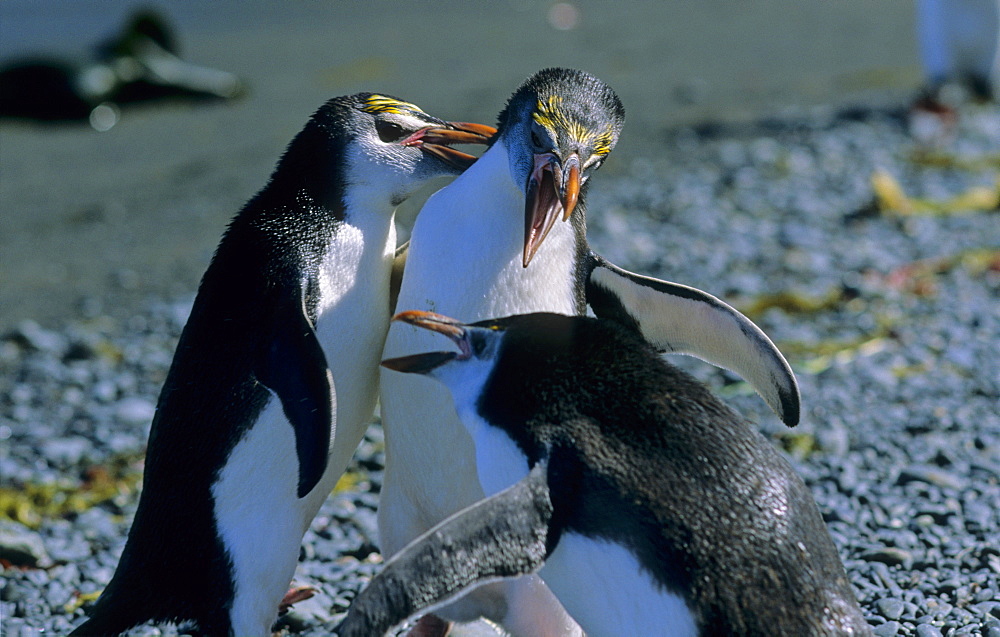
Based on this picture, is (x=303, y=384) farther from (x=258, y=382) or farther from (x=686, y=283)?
(x=686, y=283)

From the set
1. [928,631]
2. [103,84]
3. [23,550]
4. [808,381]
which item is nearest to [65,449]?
[23,550]

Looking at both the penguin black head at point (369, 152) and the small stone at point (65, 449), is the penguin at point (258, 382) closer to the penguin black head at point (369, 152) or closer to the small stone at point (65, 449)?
the penguin black head at point (369, 152)

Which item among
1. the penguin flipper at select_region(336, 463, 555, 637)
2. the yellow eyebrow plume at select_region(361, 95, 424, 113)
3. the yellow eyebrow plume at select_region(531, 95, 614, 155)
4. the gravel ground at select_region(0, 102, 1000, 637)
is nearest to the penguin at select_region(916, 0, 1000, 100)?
the gravel ground at select_region(0, 102, 1000, 637)

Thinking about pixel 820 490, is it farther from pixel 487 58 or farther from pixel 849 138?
pixel 487 58

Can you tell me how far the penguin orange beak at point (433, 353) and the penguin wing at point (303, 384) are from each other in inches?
7.2

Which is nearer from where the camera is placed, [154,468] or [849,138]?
[154,468]

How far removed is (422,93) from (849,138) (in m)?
3.29

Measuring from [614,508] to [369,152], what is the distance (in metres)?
1.07

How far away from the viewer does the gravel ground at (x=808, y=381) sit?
3.33 m

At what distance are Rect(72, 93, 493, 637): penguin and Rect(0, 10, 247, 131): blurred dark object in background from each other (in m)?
6.67

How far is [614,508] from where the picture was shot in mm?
2305

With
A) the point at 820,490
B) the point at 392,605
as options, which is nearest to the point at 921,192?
the point at 820,490

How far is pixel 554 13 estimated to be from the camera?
39.9ft

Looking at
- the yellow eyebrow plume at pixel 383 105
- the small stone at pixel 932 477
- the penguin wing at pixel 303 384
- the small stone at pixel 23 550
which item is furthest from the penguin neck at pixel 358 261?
the small stone at pixel 932 477
